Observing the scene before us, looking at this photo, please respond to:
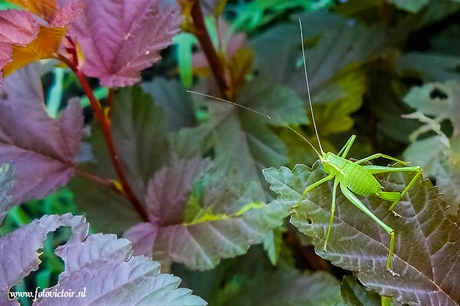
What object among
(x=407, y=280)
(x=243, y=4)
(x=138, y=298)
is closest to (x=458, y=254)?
(x=407, y=280)

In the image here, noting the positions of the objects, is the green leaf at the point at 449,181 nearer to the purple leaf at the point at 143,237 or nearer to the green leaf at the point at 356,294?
the green leaf at the point at 356,294

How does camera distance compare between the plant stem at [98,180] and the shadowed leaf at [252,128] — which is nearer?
the plant stem at [98,180]


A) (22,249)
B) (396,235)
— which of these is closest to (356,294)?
(396,235)

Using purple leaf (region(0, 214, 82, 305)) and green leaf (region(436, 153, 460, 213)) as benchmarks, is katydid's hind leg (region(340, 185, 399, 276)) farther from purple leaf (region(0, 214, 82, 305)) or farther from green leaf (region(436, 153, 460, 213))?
purple leaf (region(0, 214, 82, 305))

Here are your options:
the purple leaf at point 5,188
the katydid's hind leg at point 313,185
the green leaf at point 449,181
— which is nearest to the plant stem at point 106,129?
the purple leaf at point 5,188

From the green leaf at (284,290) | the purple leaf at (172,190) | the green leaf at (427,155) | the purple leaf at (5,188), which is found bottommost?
the green leaf at (284,290)

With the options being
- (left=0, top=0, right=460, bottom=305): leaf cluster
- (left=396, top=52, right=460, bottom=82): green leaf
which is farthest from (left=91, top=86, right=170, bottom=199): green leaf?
(left=396, top=52, right=460, bottom=82): green leaf
